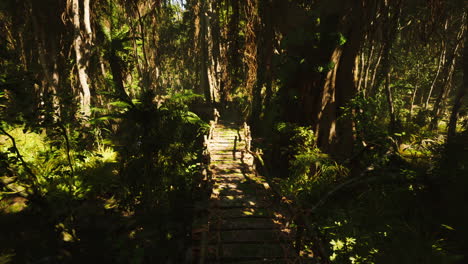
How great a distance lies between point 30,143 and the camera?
7949 mm

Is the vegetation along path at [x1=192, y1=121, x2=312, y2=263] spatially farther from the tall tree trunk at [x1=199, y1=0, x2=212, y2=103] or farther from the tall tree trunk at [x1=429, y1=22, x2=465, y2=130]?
the tall tree trunk at [x1=429, y1=22, x2=465, y2=130]

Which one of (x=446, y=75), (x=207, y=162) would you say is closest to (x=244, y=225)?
Result: (x=207, y=162)

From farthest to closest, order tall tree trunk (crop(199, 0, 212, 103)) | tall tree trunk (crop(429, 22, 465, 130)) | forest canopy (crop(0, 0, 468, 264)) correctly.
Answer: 1. tall tree trunk (crop(199, 0, 212, 103))
2. tall tree trunk (crop(429, 22, 465, 130))
3. forest canopy (crop(0, 0, 468, 264))

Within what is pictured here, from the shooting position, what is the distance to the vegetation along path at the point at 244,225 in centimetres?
418

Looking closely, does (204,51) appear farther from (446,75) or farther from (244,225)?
(446,75)

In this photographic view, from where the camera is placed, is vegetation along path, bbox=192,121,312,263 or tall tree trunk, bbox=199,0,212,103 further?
tall tree trunk, bbox=199,0,212,103

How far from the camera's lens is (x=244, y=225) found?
5055mm

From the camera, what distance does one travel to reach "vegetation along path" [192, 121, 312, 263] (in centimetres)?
418

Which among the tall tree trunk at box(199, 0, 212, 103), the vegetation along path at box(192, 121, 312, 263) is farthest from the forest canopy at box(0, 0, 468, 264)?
the tall tree trunk at box(199, 0, 212, 103)

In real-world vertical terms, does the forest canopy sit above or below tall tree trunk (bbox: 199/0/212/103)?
below

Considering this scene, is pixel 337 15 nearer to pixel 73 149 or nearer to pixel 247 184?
pixel 247 184

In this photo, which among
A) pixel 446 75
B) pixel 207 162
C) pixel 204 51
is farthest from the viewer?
pixel 204 51

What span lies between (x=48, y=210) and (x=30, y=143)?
5971 mm

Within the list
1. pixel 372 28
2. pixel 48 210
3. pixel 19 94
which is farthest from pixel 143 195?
pixel 372 28
